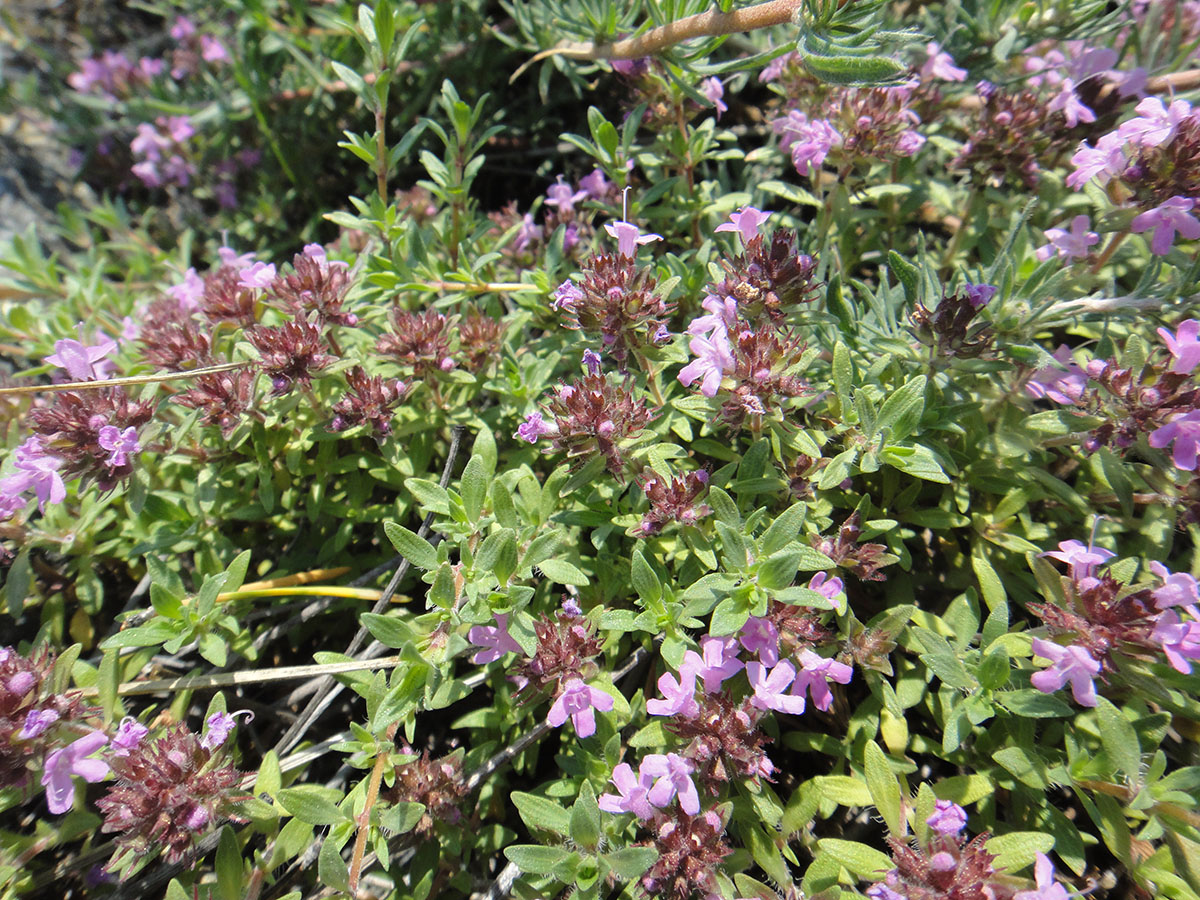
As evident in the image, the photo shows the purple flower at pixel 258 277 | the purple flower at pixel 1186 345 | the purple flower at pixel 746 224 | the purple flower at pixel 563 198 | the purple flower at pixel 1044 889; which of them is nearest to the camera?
the purple flower at pixel 1044 889

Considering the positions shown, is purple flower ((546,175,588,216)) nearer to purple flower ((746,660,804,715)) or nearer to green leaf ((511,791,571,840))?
purple flower ((746,660,804,715))

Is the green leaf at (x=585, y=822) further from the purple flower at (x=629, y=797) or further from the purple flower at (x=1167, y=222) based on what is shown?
the purple flower at (x=1167, y=222)

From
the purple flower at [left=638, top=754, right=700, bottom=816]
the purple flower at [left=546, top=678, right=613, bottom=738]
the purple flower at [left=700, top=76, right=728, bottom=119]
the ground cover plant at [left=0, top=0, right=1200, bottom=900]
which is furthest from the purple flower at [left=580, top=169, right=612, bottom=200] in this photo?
the purple flower at [left=638, top=754, right=700, bottom=816]

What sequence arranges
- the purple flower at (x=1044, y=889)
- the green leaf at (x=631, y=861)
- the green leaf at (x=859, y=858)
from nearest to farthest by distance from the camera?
the purple flower at (x=1044, y=889) → the green leaf at (x=631, y=861) → the green leaf at (x=859, y=858)

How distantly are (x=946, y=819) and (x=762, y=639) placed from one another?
65cm

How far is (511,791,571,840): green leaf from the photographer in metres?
2.12

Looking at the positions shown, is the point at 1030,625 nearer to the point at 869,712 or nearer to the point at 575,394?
the point at 869,712

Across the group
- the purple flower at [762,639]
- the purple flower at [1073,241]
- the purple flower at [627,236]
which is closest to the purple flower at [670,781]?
the purple flower at [762,639]

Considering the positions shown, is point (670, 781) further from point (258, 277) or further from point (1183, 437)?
point (258, 277)

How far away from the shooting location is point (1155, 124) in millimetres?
2285

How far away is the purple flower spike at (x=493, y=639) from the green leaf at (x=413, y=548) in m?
0.24

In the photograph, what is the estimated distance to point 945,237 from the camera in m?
3.81

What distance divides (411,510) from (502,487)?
2.73ft

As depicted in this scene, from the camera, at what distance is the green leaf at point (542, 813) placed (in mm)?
2119
